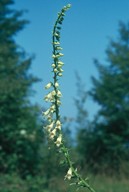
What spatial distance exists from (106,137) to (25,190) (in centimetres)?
1134

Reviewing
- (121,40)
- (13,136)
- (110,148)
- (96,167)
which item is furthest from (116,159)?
(13,136)

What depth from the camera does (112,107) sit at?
20703 millimetres

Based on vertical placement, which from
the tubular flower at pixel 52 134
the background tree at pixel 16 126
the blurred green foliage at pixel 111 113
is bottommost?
the tubular flower at pixel 52 134

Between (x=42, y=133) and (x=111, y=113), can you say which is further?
(x=111, y=113)

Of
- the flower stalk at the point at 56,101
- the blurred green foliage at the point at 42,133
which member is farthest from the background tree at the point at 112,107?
the flower stalk at the point at 56,101

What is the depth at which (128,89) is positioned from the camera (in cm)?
2048

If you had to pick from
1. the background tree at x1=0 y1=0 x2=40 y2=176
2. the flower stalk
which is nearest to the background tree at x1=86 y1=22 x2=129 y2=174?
the background tree at x1=0 y1=0 x2=40 y2=176

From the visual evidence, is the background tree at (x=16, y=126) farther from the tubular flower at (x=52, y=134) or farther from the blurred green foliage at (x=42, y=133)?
the tubular flower at (x=52, y=134)

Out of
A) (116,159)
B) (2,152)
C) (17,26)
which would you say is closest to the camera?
(2,152)

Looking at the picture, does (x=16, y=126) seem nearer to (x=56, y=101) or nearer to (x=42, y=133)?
Answer: (x=42, y=133)

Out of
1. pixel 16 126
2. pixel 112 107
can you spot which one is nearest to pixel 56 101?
pixel 16 126

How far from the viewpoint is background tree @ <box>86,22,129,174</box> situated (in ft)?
66.2

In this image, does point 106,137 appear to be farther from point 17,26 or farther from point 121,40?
point 17,26

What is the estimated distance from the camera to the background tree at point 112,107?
795 inches
